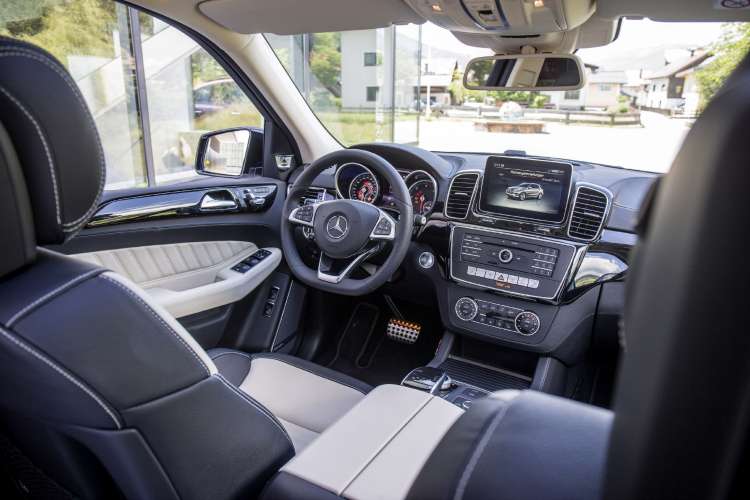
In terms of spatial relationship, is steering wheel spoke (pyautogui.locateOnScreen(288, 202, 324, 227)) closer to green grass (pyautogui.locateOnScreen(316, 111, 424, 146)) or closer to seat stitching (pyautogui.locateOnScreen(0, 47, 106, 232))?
seat stitching (pyautogui.locateOnScreen(0, 47, 106, 232))

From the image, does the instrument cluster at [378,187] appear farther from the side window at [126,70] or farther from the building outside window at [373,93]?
the building outside window at [373,93]

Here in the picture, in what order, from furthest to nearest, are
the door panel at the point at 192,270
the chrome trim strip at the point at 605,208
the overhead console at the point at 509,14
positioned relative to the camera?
the door panel at the point at 192,270
the chrome trim strip at the point at 605,208
the overhead console at the point at 509,14

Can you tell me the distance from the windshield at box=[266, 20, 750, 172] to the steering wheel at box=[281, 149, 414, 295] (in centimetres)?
65

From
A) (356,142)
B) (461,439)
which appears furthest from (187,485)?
(356,142)

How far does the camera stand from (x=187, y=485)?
3.55ft

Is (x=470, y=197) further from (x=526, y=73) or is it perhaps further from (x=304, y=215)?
(x=304, y=215)

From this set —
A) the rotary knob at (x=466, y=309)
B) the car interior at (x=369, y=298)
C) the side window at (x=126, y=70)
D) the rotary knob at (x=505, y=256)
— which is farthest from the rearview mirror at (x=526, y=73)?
the side window at (x=126, y=70)

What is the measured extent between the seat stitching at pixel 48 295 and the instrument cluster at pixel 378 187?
1800mm

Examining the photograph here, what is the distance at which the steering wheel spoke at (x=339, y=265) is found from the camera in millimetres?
2463

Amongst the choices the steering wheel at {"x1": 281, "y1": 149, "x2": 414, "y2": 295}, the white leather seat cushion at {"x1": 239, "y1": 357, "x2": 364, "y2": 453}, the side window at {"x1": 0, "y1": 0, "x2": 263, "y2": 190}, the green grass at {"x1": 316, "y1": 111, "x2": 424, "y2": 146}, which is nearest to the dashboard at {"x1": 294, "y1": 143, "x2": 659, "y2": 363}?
the steering wheel at {"x1": 281, "y1": 149, "x2": 414, "y2": 295}

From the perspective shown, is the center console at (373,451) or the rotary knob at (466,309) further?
the rotary knob at (466,309)

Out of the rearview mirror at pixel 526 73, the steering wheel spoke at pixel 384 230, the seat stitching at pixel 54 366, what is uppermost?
the rearview mirror at pixel 526 73

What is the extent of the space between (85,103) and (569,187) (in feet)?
6.45

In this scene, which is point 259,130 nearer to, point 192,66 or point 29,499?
point 29,499
